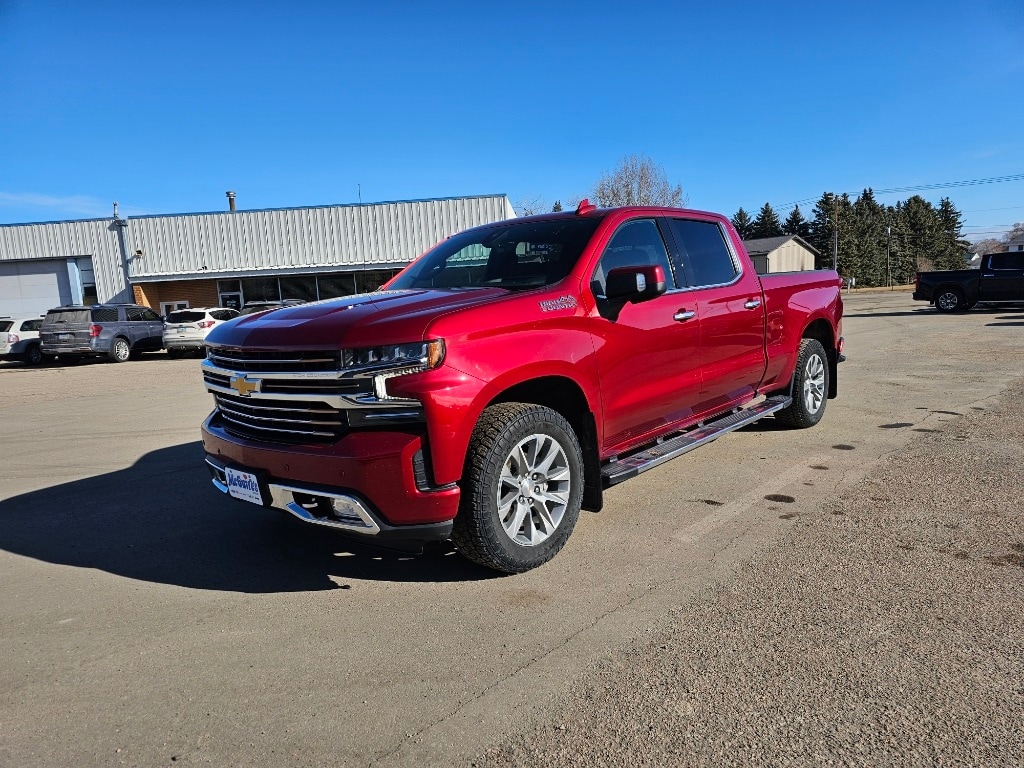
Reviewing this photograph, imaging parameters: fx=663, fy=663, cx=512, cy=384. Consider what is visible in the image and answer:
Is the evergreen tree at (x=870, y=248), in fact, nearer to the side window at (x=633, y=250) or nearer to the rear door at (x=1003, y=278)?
the rear door at (x=1003, y=278)

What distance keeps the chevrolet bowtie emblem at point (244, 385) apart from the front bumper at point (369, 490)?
0.41 meters

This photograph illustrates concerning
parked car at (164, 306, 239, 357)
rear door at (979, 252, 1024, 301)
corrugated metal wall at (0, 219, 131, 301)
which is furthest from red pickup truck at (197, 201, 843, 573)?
corrugated metal wall at (0, 219, 131, 301)

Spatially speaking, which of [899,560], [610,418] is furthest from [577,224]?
[899,560]

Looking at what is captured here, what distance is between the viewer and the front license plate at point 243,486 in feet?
11.1

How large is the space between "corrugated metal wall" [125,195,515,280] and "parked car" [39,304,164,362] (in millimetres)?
12647

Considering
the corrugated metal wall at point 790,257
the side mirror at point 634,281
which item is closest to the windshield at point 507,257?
the side mirror at point 634,281

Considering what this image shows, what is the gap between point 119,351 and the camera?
20422 millimetres

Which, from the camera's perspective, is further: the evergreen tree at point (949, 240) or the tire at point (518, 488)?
the evergreen tree at point (949, 240)

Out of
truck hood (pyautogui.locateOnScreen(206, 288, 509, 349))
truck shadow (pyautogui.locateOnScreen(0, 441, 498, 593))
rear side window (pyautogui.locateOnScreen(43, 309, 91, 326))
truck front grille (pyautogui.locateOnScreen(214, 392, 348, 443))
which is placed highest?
rear side window (pyautogui.locateOnScreen(43, 309, 91, 326))

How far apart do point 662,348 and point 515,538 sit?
1644mm

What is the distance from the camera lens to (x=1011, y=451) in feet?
17.6

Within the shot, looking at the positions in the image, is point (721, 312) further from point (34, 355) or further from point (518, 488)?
point (34, 355)

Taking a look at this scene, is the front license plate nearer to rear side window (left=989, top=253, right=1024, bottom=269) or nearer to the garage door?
rear side window (left=989, top=253, right=1024, bottom=269)

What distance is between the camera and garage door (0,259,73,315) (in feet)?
113
